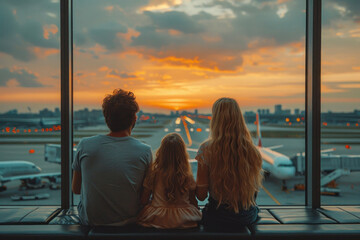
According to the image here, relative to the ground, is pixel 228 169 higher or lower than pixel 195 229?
higher

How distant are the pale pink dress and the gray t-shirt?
0.10m

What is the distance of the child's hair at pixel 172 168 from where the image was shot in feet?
4.77

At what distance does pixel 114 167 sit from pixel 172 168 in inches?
12.0

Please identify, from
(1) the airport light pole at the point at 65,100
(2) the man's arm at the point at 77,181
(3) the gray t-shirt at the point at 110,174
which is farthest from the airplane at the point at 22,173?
(3) the gray t-shirt at the point at 110,174

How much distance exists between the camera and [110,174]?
1.42 meters

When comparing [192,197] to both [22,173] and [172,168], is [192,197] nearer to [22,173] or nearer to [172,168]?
[172,168]

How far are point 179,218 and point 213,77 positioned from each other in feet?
6.70

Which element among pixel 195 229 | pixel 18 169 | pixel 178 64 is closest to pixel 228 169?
pixel 195 229

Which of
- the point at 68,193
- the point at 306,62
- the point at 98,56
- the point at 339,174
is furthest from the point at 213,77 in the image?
the point at 339,174

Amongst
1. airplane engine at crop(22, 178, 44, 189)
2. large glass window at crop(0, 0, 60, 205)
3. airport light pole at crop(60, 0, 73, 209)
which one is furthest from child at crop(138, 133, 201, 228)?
airplane engine at crop(22, 178, 44, 189)

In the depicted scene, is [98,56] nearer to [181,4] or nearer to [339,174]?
[181,4]

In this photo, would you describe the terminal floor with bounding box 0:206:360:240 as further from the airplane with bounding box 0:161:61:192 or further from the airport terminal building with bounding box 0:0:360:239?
the airplane with bounding box 0:161:61:192

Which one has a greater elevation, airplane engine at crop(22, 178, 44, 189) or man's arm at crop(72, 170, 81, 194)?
man's arm at crop(72, 170, 81, 194)

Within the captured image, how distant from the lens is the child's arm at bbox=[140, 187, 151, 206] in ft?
4.98
